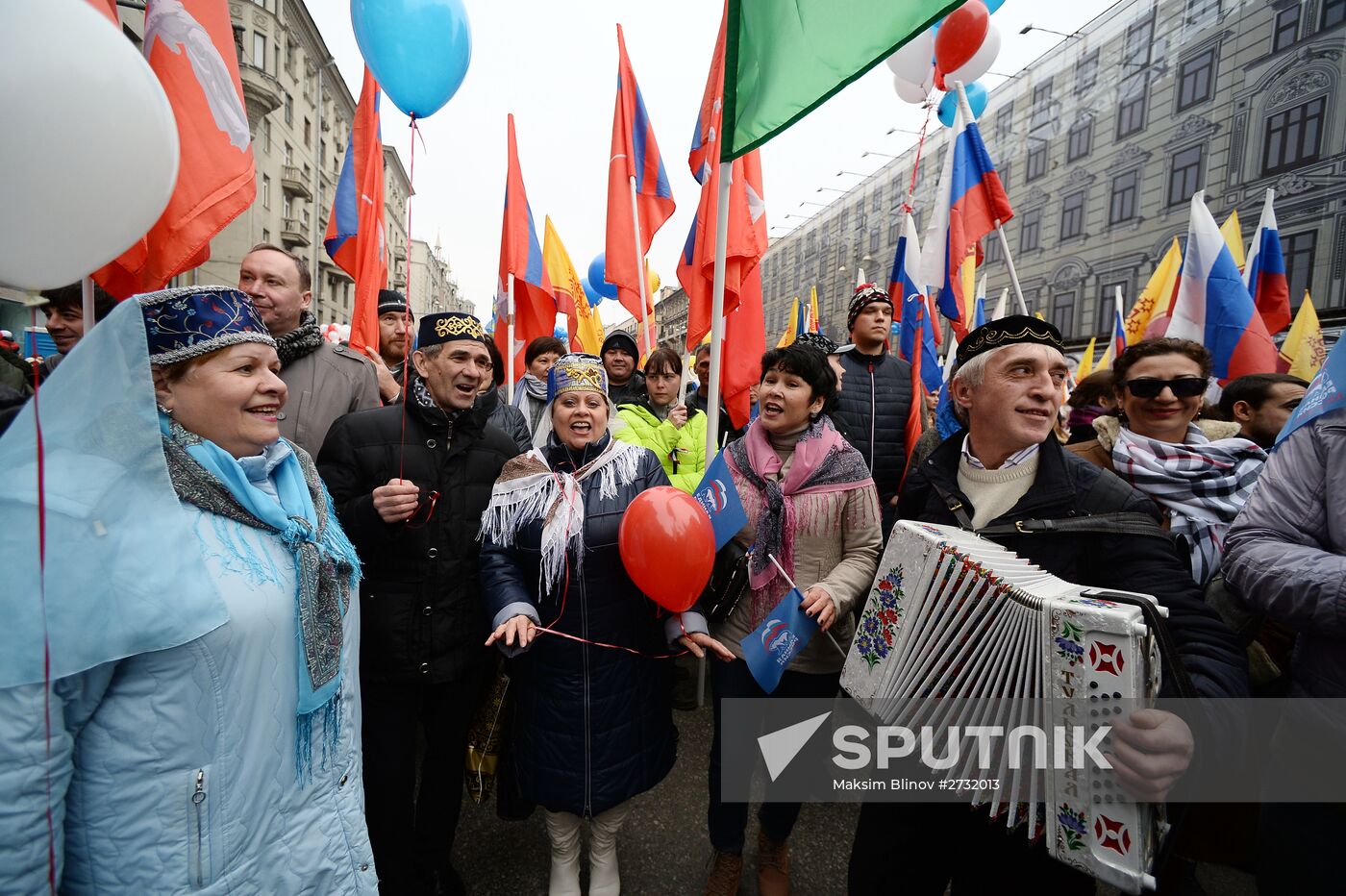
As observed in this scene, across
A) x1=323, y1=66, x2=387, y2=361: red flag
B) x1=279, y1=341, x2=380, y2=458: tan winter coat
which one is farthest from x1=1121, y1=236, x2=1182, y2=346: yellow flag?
x1=279, y1=341, x2=380, y2=458: tan winter coat

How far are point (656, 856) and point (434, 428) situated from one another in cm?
222

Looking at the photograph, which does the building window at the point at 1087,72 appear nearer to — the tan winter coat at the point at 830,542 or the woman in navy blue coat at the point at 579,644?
the tan winter coat at the point at 830,542

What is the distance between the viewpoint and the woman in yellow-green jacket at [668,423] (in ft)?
13.5

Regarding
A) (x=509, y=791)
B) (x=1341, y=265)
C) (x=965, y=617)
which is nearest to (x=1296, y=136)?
(x=1341, y=265)

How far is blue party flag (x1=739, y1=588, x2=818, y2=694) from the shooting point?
2244 millimetres

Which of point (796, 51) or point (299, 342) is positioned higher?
point (796, 51)

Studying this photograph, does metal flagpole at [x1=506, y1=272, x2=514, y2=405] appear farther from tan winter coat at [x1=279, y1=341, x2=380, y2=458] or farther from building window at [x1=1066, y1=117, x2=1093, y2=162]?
building window at [x1=1066, y1=117, x2=1093, y2=162]

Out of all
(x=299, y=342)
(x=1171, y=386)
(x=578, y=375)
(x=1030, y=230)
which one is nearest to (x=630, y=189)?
(x=578, y=375)

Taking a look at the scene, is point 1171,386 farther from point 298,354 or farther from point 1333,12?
point 1333,12

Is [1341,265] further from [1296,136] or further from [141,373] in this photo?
[141,373]

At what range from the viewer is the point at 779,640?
2.26m

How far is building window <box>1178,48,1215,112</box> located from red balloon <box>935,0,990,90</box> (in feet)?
63.6

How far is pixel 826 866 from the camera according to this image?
2.71 meters

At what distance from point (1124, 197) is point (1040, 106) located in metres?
5.84
